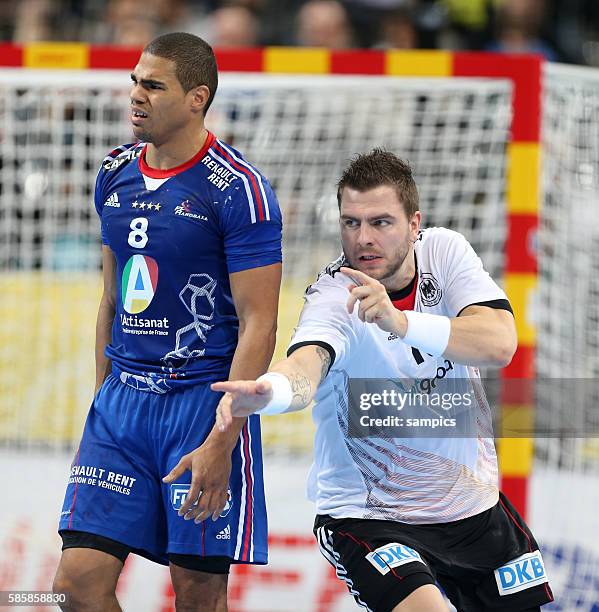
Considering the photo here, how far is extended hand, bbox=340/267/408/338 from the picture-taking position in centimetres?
321

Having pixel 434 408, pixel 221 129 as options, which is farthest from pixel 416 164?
pixel 434 408

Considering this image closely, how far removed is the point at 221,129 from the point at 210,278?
265 cm

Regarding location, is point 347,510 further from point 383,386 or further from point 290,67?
point 290,67

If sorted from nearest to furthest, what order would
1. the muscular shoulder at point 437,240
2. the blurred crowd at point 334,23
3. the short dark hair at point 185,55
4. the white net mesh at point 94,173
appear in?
the short dark hair at point 185,55 → the muscular shoulder at point 437,240 → the white net mesh at point 94,173 → the blurred crowd at point 334,23

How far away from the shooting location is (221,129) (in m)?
6.19

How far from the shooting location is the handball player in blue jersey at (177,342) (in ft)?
11.9

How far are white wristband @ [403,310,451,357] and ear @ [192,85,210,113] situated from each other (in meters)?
1.01

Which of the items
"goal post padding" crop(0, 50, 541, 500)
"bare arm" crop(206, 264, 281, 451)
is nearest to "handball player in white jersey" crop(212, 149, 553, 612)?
"bare arm" crop(206, 264, 281, 451)

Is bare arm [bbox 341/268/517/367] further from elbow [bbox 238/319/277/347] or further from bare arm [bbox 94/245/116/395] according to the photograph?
bare arm [bbox 94/245/116/395]

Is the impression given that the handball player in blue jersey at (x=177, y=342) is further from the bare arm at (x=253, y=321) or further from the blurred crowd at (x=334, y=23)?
the blurred crowd at (x=334, y=23)

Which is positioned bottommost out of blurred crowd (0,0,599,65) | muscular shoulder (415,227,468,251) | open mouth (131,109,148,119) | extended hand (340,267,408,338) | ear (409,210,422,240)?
extended hand (340,267,408,338)

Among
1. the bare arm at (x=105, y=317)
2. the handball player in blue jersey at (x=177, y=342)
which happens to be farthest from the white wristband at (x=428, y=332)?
the bare arm at (x=105, y=317)

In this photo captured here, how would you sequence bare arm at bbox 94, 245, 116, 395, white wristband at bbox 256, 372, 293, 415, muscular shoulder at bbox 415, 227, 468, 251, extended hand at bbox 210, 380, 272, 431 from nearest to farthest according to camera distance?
extended hand at bbox 210, 380, 272, 431, white wristband at bbox 256, 372, 293, 415, muscular shoulder at bbox 415, 227, 468, 251, bare arm at bbox 94, 245, 116, 395

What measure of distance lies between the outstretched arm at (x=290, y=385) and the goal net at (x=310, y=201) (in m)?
2.31
